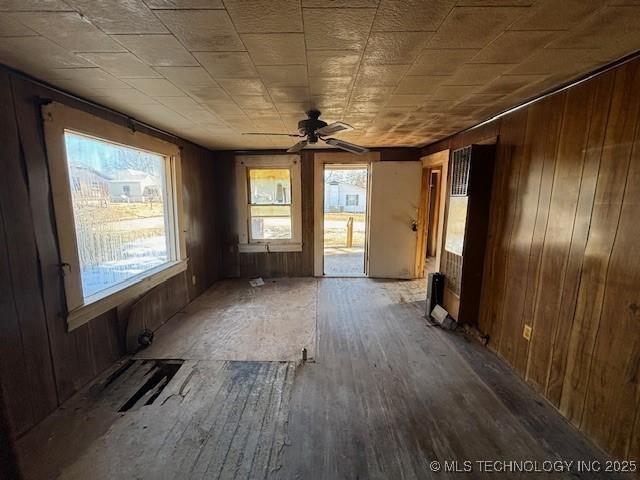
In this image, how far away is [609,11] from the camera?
112 centimetres

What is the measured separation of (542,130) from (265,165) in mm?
3672

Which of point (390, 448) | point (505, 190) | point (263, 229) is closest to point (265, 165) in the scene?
point (263, 229)

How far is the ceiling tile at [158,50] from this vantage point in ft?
4.35

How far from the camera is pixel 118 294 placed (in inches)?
97.9

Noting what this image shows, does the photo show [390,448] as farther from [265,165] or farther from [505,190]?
[265,165]

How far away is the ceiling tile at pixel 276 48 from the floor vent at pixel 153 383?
231 centimetres

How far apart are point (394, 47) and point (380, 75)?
13.3 inches

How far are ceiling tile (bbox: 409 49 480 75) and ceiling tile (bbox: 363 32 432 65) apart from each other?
67 mm

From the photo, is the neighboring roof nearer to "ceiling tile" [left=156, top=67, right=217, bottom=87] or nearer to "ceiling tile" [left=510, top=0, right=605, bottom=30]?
"ceiling tile" [left=156, top=67, right=217, bottom=87]

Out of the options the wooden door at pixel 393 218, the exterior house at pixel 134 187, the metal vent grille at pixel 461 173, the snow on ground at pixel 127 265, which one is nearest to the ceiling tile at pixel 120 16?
the exterior house at pixel 134 187

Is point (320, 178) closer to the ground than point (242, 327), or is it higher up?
higher up

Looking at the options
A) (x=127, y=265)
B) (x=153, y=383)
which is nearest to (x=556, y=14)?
(x=153, y=383)

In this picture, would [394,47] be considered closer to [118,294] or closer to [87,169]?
[87,169]

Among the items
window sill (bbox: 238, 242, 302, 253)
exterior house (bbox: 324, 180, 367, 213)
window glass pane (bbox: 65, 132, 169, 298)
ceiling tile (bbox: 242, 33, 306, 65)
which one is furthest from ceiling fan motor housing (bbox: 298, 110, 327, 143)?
exterior house (bbox: 324, 180, 367, 213)
